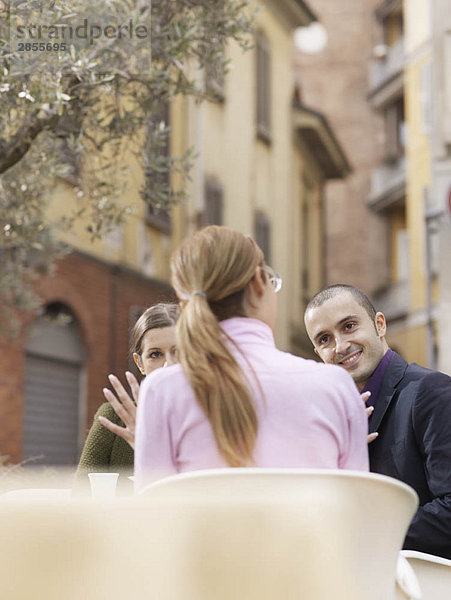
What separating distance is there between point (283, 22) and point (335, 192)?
10796 mm

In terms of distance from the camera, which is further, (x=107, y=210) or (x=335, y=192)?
(x=335, y=192)

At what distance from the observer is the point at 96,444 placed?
4.60 metres

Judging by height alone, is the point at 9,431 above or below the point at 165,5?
below

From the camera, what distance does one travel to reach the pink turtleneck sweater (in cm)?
260

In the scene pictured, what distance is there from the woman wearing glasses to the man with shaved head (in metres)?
0.85

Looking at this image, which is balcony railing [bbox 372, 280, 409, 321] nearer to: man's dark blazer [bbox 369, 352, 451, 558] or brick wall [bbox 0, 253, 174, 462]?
brick wall [bbox 0, 253, 174, 462]

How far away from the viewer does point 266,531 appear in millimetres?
2279

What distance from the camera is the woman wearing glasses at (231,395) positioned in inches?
102

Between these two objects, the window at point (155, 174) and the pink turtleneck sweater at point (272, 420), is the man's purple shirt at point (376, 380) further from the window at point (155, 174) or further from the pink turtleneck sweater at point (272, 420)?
the window at point (155, 174)

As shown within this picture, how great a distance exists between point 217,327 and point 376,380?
1430mm

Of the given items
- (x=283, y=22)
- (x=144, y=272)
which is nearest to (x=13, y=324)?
(x=144, y=272)

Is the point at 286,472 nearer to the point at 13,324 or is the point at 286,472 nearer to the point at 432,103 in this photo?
the point at 13,324

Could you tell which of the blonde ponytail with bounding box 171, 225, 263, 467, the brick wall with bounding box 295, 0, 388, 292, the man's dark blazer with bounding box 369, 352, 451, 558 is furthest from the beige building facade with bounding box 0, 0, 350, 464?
the blonde ponytail with bounding box 171, 225, 263, 467

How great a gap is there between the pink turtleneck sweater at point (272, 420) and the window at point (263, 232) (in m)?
22.1
